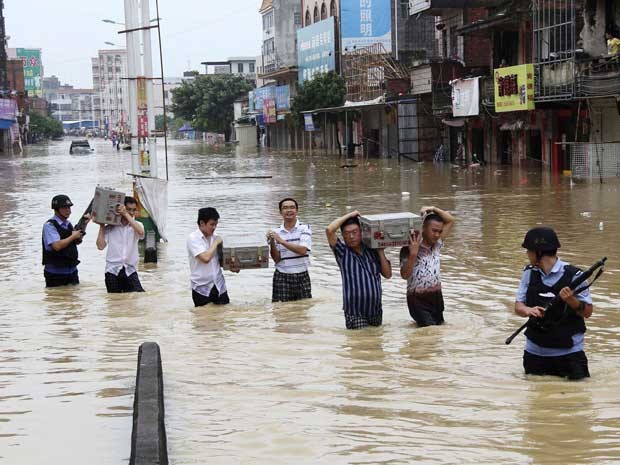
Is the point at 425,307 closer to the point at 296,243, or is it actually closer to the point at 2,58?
the point at 296,243

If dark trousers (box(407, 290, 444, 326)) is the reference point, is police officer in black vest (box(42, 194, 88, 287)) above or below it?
above

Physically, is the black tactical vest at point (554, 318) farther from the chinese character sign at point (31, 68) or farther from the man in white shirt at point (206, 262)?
the chinese character sign at point (31, 68)

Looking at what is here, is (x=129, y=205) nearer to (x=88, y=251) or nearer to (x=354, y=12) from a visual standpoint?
(x=88, y=251)

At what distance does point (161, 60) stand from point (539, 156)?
26956mm

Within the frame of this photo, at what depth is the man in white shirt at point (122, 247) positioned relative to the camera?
37.8 feet

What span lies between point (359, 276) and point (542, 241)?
2.68 meters

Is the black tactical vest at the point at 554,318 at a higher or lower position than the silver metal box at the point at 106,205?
lower

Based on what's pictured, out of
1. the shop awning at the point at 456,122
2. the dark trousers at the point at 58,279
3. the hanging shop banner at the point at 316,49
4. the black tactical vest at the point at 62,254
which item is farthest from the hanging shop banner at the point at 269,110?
the black tactical vest at the point at 62,254

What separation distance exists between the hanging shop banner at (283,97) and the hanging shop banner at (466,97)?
41.5m

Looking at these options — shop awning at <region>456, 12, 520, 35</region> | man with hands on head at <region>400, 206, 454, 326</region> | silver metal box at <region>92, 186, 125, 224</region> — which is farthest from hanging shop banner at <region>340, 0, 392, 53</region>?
man with hands on head at <region>400, 206, 454, 326</region>

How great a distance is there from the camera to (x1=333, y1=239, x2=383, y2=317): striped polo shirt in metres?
9.20

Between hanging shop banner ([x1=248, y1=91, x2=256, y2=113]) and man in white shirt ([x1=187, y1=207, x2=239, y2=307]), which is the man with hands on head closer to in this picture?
man in white shirt ([x1=187, y1=207, x2=239, y2=307])

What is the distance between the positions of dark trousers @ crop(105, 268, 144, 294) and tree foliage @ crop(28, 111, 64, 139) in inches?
5093

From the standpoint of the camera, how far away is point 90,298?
12.0 meters
